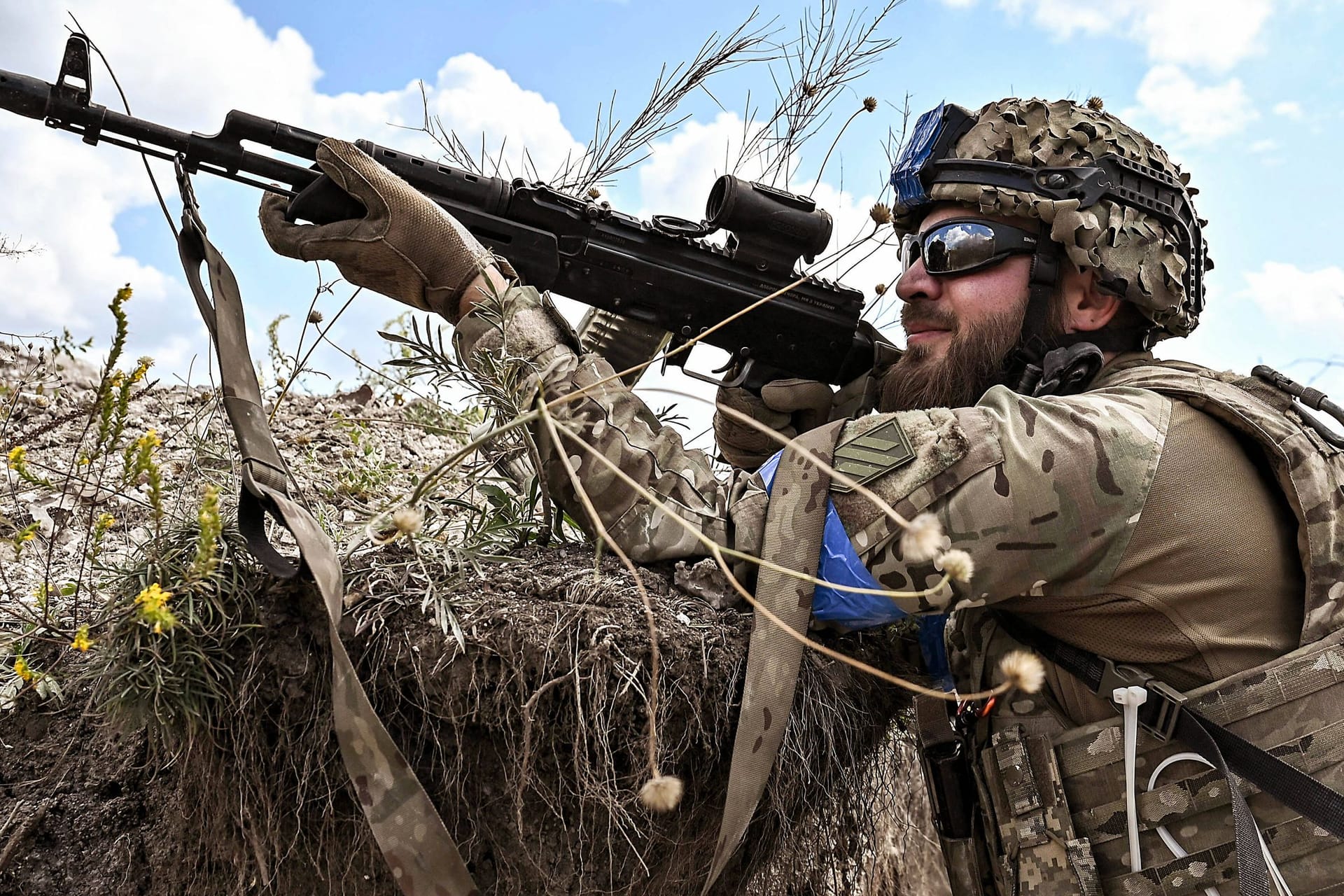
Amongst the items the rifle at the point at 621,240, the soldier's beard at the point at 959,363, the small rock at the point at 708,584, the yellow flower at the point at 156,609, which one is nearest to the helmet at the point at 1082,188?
the soldier's beard at the point at 959,363

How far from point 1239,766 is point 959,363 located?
1176mm

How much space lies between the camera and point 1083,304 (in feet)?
8.91

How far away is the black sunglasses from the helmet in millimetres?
47

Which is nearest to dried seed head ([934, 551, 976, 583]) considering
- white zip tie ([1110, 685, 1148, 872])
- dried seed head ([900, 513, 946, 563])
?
dried seed head ([900, 513, 946, 563])

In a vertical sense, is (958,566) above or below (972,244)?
below

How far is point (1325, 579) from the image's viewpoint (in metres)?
2.04

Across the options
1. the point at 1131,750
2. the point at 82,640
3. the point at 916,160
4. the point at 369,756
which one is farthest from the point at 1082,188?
the point at 82,640

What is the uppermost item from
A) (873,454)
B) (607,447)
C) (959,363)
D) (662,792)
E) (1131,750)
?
(959,363)

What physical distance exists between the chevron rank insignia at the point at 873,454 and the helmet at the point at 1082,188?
0.87m

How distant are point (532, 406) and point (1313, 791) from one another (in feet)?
5.50

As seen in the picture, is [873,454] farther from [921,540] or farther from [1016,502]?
[921,540]

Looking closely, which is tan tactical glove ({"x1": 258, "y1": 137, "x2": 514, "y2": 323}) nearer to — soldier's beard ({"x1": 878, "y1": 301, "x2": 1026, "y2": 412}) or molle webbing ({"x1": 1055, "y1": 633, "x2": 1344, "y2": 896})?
soldier's beard ({"x1": 878, "y1": 301, "x2": 1026, "y2": 412})

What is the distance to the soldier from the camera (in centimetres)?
201

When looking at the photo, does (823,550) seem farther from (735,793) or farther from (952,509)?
(735,793)
